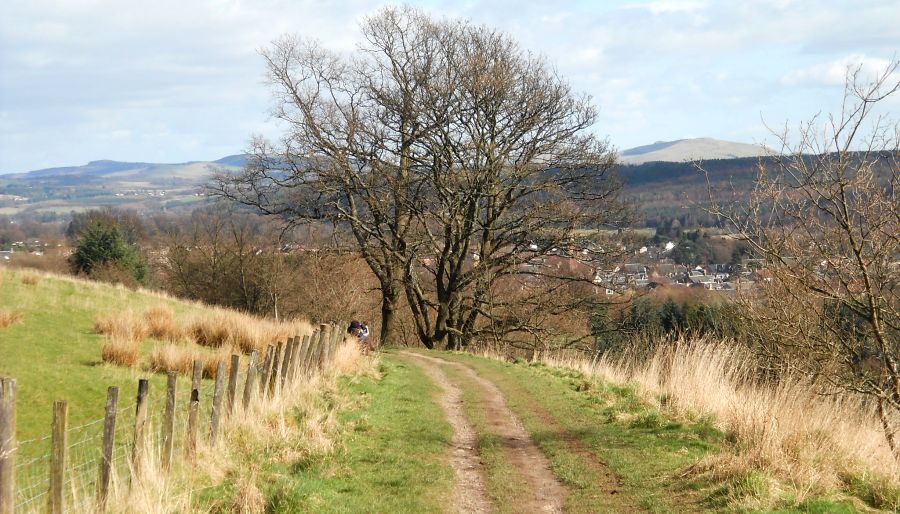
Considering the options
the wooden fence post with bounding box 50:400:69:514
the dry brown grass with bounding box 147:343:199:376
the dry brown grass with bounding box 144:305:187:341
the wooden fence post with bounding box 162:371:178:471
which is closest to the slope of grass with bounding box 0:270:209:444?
the dry brown grass with bounding box 147:343:199:376

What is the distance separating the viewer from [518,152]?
1196 inches

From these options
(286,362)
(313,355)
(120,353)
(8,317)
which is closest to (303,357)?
(313,355)

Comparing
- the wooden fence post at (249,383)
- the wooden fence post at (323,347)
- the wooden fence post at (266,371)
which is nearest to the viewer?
the wooden fence post at (249,383)

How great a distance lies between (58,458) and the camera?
6.50 m

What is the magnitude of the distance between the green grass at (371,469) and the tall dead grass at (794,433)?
3145mm

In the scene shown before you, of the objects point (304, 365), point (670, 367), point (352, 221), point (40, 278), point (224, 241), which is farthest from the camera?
point (224, 241)

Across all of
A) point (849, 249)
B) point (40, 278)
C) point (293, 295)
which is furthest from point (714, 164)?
point (849, 249)

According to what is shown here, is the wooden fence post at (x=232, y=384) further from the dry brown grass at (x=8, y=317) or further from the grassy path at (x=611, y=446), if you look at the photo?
the dry brown grass at (x=8, y=317)

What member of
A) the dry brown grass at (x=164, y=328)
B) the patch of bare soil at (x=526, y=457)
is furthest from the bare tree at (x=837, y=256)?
the dry brown grass at (x=164, y=328)

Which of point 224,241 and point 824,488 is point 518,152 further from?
point 224,241

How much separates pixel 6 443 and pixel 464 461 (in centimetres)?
550

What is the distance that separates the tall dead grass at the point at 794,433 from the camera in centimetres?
769

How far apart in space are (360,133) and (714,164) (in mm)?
91414

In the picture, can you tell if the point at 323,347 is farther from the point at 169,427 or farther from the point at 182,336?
the point at 169,427
